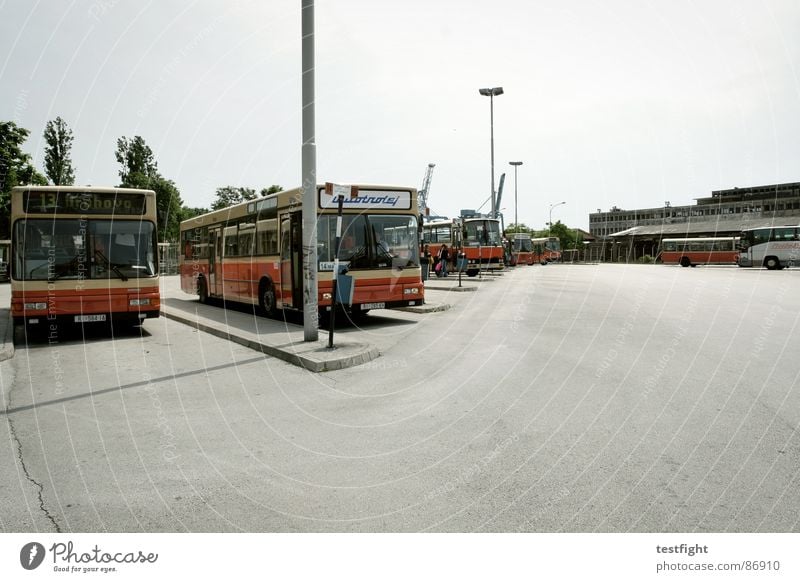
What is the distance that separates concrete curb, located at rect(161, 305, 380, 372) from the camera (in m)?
8.67

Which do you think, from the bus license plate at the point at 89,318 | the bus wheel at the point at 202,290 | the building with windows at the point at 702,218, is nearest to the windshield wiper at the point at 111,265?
the bus license plate at the point at 89,318

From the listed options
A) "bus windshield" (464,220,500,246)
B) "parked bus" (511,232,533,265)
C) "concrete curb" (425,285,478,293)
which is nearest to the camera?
Answer: "concrete curb" (425,285,478,293)

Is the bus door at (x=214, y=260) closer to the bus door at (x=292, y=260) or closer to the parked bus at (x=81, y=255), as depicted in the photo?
the bus door at (x=292, y=260)

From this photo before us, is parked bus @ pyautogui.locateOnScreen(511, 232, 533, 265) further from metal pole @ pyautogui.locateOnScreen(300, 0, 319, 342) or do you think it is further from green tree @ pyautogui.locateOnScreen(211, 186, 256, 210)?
metal pole @ pyautogui.locateOnScreen(300, 0, 319, 342)

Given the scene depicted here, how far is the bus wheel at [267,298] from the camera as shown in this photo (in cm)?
1534

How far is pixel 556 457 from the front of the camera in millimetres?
4508

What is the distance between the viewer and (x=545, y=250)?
7200 centimetres

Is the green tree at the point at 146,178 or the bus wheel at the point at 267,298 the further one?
the green tree at the point at 146,178

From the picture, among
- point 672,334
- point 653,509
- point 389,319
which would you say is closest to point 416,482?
point 653,509

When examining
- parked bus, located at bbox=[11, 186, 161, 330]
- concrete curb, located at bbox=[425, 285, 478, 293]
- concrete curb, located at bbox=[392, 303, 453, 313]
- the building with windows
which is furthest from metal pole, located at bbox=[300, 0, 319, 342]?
the building with windows

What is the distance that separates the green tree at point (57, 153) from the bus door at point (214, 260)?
26.4 meters

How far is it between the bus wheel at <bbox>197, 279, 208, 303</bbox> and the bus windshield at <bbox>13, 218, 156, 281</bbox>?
9.02 meters

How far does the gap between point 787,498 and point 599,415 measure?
2.04 m

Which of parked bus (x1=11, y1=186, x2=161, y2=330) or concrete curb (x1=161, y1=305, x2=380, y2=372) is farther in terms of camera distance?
parked bus (x1=11, y1=186, x2=161, y2=330)
